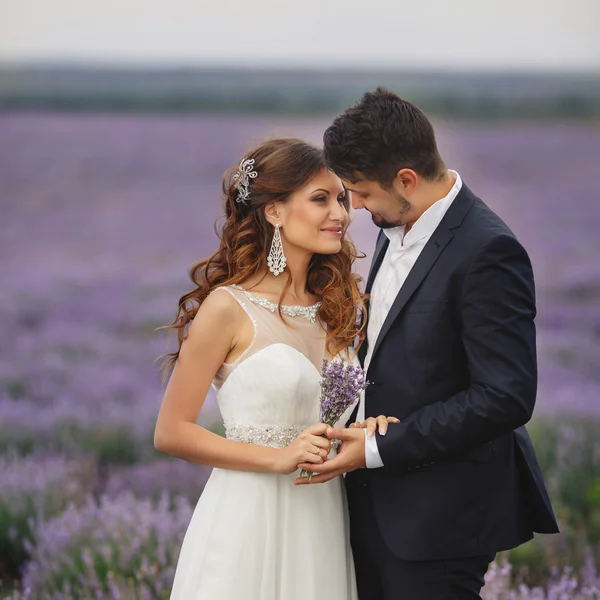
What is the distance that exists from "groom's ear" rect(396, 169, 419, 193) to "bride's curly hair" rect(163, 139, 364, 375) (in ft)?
1.33

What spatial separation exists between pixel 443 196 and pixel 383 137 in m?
0.23

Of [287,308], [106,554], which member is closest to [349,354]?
[287,308]

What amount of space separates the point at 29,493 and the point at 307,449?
2.72 meters

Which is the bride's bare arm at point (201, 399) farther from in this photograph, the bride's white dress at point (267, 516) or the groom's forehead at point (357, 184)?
the groom's forehead at point (357, 184)

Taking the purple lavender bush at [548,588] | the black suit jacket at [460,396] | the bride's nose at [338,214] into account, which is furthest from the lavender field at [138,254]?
the black suit jacket at [460,396]

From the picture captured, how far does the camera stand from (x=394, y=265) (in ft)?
8.04

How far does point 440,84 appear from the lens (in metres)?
5.78

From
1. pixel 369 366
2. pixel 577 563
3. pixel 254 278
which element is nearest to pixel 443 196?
pixel 369 366

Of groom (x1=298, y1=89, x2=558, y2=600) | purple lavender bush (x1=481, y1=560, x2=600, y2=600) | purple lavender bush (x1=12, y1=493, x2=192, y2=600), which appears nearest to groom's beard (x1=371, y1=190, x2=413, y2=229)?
groom (x1=298, y1=89, x2=558, y2=600)

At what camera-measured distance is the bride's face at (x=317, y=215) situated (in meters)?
2.64

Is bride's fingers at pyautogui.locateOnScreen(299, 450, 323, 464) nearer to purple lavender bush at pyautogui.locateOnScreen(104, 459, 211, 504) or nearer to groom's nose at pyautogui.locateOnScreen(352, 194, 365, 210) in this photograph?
groom's nose at pyautogui.locateOnScreen(352, 194, 365, 210)

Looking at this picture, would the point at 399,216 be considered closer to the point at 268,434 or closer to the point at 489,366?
the point at 489,366

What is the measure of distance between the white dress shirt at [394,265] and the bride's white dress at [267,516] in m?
0.22

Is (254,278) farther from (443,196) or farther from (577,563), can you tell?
(577,563)
